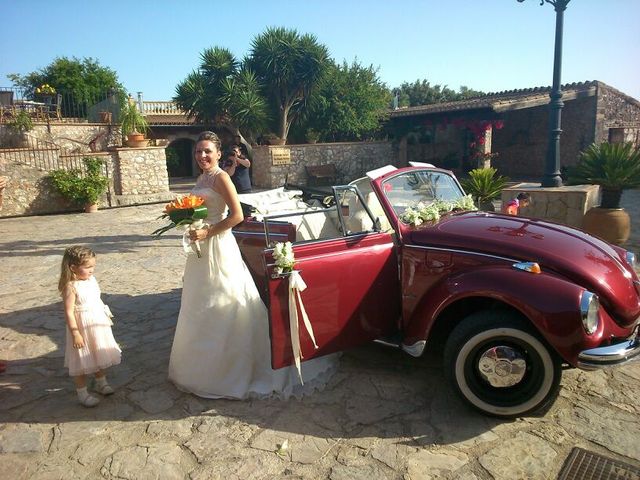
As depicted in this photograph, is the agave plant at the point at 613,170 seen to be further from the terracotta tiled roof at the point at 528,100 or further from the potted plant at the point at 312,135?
the potted plant at the point at 312,135

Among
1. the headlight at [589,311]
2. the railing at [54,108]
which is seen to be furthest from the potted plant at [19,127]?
the headlight at [589,311]

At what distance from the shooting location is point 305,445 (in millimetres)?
3029

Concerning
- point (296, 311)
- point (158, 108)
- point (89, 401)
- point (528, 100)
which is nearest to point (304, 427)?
point (296, 311)

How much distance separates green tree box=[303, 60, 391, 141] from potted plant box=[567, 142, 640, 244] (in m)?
16.2

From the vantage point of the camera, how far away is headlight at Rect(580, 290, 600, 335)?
9.34ft

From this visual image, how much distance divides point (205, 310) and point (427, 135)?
20906 millimetres

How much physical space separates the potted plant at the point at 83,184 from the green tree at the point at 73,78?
19936 mm

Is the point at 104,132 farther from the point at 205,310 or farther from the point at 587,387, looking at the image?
the point at 587,387

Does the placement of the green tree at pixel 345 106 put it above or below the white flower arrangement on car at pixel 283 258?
above

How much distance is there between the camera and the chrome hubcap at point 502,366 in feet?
10.1

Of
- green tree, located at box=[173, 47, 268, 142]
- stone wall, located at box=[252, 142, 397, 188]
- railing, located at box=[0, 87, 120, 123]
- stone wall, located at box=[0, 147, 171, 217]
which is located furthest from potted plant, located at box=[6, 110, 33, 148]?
stone wall, located at box=[252, 142, 397, 188]

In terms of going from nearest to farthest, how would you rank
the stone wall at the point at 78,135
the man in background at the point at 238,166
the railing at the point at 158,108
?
the man in background at the point at 238,166, the stone wall at the point at 78,135, the railing at the point at 158,108

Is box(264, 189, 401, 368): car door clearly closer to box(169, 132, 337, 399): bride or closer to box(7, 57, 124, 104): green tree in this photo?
box(169, 132, 337, 399): bride

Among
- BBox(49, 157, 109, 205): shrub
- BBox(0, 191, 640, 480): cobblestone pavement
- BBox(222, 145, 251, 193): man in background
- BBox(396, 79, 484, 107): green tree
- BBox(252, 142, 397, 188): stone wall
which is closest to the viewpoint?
BBox(0, 191, 640, 480): cobblestone pavement
